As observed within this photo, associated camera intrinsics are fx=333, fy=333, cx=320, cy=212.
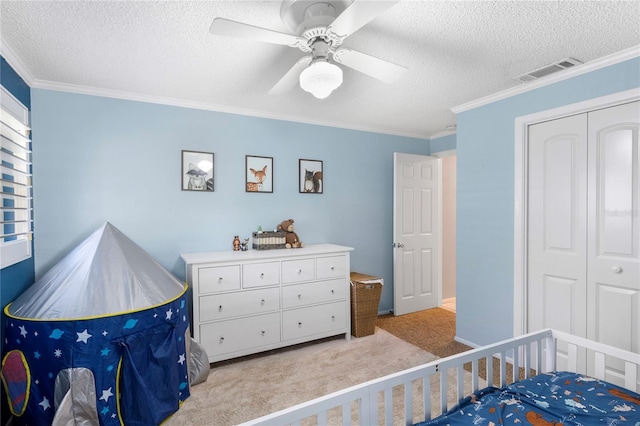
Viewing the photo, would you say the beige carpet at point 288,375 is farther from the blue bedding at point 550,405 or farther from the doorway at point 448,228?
the doorway at point 448,228

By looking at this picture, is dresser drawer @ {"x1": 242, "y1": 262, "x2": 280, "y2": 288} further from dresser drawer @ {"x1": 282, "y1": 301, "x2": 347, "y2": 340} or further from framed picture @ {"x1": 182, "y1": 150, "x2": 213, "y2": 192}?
framed picture @ {"x1": 182, "y1": 150, "x2": 213, "y2": 192}

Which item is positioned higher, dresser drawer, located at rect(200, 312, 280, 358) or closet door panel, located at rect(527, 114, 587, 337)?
closet door panel, located at rect(527, 114, 587, 337)

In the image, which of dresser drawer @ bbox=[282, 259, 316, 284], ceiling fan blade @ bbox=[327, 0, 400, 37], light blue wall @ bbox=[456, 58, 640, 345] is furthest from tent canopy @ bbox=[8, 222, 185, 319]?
light blue wall @ bbox=[456, 58, 640, 345]

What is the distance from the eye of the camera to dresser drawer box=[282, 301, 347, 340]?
306 cm

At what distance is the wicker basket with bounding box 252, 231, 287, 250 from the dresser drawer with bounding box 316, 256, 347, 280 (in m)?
0.44

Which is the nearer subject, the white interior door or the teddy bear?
the teddy bear

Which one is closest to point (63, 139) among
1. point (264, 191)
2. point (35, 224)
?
point (35, 224)

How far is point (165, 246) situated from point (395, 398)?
2259 millimetres

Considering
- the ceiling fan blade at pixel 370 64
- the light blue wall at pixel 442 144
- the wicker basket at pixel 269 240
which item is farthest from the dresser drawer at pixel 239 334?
the light blue wall at pixel 442 144

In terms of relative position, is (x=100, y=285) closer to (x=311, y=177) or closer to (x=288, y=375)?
(x=288, y=375)

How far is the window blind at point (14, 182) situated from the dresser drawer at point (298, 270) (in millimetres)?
1880

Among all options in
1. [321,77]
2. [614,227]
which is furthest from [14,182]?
[614,227]

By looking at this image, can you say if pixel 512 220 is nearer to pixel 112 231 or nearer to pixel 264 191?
pixel 264 191

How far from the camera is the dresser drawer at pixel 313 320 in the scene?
3065mm
